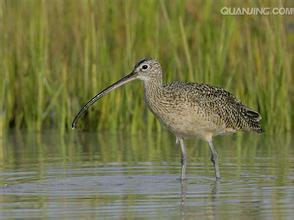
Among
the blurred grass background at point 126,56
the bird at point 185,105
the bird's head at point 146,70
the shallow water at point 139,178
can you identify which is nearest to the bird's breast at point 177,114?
the bird at point 185,105

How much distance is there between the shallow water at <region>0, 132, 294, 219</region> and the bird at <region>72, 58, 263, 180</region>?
A: 42cm

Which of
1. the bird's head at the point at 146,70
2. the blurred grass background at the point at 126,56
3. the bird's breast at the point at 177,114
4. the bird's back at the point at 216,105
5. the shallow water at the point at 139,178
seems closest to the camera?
the shallow water at the point at 139,178

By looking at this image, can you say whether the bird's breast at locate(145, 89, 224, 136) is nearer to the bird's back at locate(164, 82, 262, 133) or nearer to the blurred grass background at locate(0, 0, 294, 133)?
the bird's back at locate(164, 82, 262, 133)

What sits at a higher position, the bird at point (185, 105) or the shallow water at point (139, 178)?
the bird at point (185, 105)

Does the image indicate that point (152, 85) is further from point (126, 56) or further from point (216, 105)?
point (126, 56)

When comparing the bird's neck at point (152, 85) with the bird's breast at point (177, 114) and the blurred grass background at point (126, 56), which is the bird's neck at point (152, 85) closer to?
the bird's breast at point (177, 114)

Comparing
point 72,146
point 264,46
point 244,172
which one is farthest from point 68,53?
point 244,172

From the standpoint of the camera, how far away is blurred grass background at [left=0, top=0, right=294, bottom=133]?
13125 mm

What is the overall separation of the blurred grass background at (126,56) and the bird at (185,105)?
7.08 ft

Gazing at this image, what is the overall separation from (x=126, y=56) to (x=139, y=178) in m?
3.79

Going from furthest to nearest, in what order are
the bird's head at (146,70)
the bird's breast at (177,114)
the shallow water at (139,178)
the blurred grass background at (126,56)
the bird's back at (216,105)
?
the blurred grass background at (126,56) → the bird's head at (146,70) → the bird's back at (216,105) → the bird's breast at (177,114) → the shallow water at (139,178)

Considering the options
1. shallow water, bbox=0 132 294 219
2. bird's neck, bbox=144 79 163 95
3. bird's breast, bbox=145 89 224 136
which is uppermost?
bird's neck, bbox=144 79 163 95

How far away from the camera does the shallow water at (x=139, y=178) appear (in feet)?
25.2

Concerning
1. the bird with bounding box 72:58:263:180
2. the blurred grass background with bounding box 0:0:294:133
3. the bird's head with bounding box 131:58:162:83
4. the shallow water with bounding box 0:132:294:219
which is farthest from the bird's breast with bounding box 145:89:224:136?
the blurred grass background with bounding box 0:0:294:133
